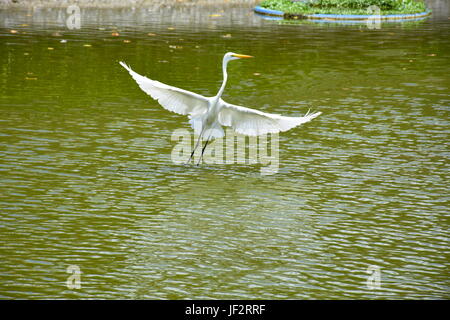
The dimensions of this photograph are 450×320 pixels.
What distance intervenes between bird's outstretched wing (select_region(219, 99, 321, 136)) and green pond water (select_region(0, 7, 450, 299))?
20.9 inches

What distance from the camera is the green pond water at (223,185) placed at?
24.8 ft

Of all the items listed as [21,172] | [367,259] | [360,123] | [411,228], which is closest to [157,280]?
[367,259]

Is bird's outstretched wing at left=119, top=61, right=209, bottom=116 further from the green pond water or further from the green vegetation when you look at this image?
the green vegetation

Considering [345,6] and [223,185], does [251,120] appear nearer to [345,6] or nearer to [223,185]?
[223,185]

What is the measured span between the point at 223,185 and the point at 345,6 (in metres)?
18.7

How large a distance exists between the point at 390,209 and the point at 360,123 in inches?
153

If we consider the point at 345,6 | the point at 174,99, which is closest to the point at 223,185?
the point at 174,99

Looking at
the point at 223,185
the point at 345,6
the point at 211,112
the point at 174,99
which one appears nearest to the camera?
the point at 223,185

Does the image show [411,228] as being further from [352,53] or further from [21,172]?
[352,53]

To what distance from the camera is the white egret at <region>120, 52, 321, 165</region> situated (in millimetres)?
10656

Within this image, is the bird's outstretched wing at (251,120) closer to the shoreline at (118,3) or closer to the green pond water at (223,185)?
the green pond water at (223,185)

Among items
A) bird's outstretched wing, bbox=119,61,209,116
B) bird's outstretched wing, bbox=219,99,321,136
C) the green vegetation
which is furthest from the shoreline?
bird's outstretched wing, bbox=219,99,321,136

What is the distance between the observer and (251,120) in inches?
424

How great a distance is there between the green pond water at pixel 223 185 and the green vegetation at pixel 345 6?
8.51 meters
